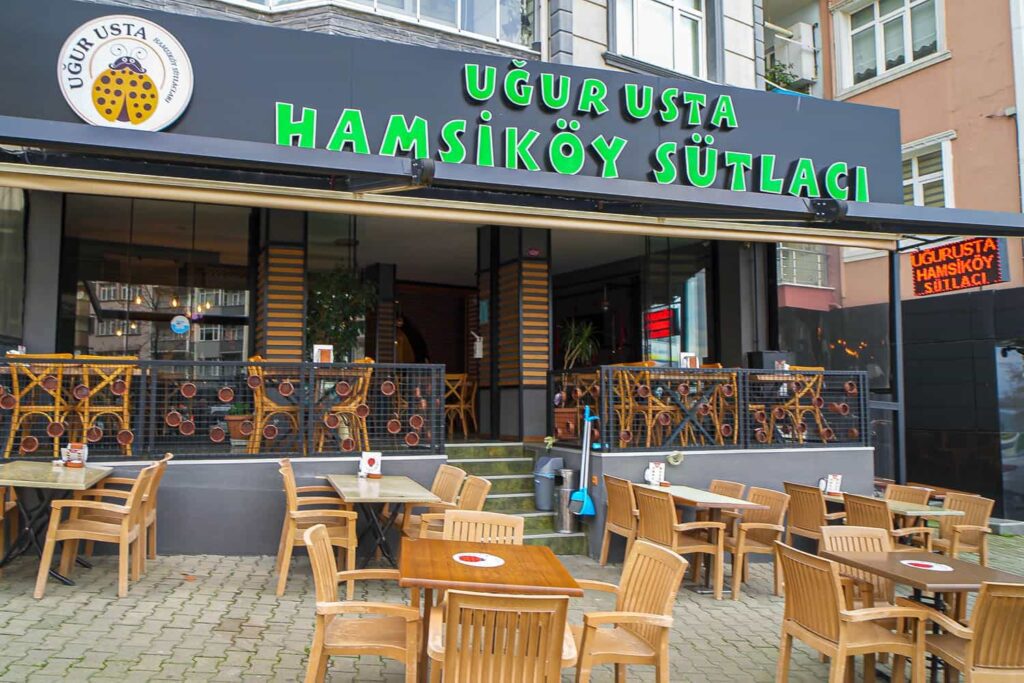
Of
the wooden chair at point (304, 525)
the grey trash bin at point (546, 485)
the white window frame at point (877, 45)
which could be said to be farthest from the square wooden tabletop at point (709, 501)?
Answer: the white window frame at point (877, 45)

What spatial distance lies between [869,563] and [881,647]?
604 mm

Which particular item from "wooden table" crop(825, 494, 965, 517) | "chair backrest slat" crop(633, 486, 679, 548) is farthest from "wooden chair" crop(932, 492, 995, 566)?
"chair backrest slat" crop(633, 486, 679, 548)

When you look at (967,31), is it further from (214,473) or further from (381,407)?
(214,473)

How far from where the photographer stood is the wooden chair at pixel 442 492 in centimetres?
681

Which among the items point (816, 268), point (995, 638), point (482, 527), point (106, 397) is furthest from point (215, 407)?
point (816, 268)

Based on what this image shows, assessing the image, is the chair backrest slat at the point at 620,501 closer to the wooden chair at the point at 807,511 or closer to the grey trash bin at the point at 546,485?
the grey trash bin at the point at 546,485

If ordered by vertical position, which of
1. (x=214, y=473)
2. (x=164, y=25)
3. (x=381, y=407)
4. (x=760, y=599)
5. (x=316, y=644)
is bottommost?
(x=760, y=599)

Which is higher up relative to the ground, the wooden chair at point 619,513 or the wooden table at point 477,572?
the wooden table at point 477,572

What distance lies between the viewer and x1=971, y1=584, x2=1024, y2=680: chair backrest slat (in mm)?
3977

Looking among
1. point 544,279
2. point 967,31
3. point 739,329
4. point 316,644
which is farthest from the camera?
point 967,31

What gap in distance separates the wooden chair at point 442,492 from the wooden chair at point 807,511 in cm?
325

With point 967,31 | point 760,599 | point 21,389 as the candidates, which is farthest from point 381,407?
point 967,31

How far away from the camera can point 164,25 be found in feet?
25.5

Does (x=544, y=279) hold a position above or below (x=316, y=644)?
above
